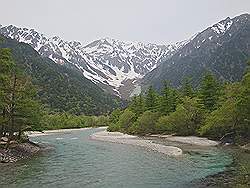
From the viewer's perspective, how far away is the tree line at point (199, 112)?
189 feet

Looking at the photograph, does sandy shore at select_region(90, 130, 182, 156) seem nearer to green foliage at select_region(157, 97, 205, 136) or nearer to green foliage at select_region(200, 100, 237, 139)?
green foliage at select_region(157, 97, 205, 136)

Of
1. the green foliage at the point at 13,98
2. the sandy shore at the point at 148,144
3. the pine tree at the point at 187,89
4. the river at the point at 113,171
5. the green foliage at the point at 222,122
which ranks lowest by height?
the river at the point at 113,171

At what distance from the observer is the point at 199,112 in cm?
7612

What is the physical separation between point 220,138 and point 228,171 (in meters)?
33.7

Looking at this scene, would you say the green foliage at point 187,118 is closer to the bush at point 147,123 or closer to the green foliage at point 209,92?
the green foliage at point 209,92

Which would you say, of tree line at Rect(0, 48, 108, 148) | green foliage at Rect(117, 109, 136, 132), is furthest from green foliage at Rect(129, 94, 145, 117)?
tree line at Rect(0, 48, 108, 148)

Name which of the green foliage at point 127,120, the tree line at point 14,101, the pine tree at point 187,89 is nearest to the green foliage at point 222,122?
the pine tree at point 187,89

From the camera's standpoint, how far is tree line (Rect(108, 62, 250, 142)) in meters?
57.5

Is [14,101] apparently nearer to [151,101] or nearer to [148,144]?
[148,144]

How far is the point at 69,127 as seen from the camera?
170125 millimetres

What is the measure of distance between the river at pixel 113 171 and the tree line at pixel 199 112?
12.6m

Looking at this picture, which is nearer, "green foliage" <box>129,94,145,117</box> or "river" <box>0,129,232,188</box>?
"river" <box>0,129,232,188</box>

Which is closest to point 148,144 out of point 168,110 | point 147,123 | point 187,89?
point 168,110

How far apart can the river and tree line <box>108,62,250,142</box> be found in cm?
1261
